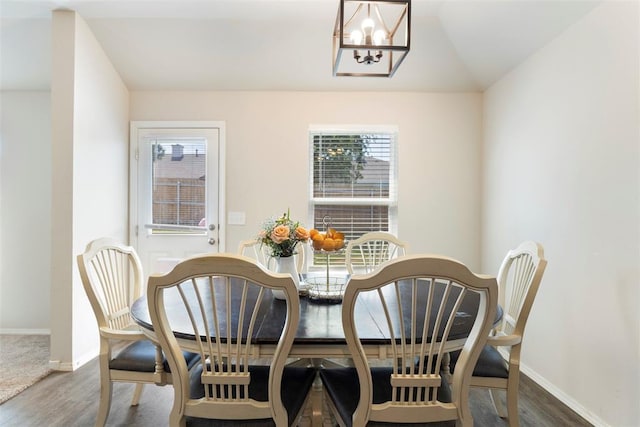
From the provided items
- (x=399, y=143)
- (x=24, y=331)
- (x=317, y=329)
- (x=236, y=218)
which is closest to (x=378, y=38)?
(x=317, y=329)

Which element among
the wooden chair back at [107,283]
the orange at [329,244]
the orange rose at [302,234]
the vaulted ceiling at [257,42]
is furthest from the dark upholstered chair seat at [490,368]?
the vaulted ceiling at [257,42]

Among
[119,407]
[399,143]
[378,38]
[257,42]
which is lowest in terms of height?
[119,407]

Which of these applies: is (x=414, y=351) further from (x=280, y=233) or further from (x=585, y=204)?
(x=585, y=204)

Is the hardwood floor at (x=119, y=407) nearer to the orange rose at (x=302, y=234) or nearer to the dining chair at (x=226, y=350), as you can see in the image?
the dining chair at (x=226, y=350)

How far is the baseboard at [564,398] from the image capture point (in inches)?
79.1

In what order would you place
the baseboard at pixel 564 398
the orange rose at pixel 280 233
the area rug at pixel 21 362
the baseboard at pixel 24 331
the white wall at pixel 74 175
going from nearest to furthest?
the orange rose at pixel 280 233
the baseboard at pixel 564 398
the area rug at pixel 21 362
the white wall at pixel 74 175
the baseboard at pixel 24 331

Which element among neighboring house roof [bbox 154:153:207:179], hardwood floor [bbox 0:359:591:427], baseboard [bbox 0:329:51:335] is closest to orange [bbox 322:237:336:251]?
hardwood floor [bbox 0:359:591:427]

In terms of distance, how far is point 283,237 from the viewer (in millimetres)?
1810

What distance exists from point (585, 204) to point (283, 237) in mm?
1784

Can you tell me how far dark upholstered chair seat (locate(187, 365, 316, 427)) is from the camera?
130 cm

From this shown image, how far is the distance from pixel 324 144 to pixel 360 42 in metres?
1.80

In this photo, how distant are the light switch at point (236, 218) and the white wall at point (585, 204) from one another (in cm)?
235

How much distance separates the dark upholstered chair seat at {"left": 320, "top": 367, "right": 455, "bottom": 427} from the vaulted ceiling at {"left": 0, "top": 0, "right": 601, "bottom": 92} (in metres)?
2.38

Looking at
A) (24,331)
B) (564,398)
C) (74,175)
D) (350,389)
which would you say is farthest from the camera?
(24,331)
